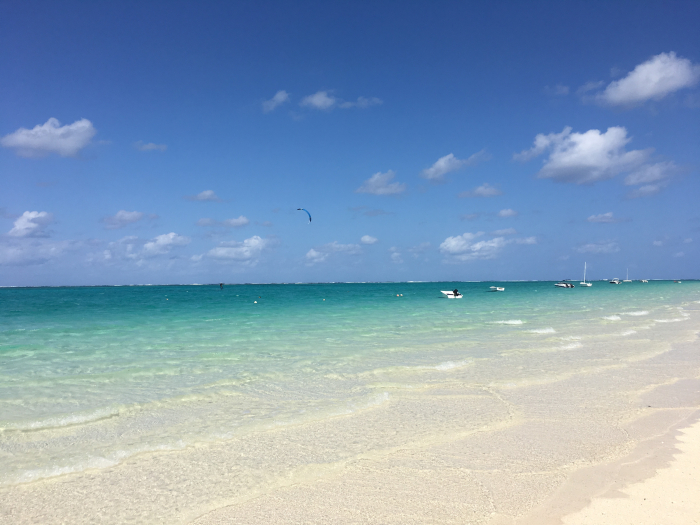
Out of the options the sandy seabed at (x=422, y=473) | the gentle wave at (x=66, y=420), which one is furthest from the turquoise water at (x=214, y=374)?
the sandy seabed at (x=422, y=473)

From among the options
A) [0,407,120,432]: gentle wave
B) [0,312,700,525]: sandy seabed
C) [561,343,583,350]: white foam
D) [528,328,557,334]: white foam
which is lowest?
[0,407,120,432]: gentle wave

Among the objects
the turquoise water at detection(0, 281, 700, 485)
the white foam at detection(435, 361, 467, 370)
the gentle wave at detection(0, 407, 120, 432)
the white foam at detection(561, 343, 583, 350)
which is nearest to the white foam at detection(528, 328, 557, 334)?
the turquoise water at detection(0, 281, 700, 485)

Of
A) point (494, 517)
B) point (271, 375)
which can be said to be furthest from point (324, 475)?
point (271, 375)

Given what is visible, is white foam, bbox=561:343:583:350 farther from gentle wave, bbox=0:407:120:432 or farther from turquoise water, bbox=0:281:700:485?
gentle wave, bbox=0:407:120:432

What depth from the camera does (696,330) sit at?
74.7ft

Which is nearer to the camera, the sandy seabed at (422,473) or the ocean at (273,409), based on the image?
the sandy seabed at (422,473)

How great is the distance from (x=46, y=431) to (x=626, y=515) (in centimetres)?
Answer: 886

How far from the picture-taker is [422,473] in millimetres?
5848

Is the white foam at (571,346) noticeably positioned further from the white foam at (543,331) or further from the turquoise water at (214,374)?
the white foam at (543,331)

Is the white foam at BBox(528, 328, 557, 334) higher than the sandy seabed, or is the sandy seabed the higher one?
the white foam at BBox(528, 328, 557, 334)

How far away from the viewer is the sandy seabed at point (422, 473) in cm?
488

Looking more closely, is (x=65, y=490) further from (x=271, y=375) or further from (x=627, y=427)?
(x=627, y=427)

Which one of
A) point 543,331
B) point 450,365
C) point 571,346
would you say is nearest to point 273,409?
point 450,365

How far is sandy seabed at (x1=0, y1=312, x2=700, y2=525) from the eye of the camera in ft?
16.0
